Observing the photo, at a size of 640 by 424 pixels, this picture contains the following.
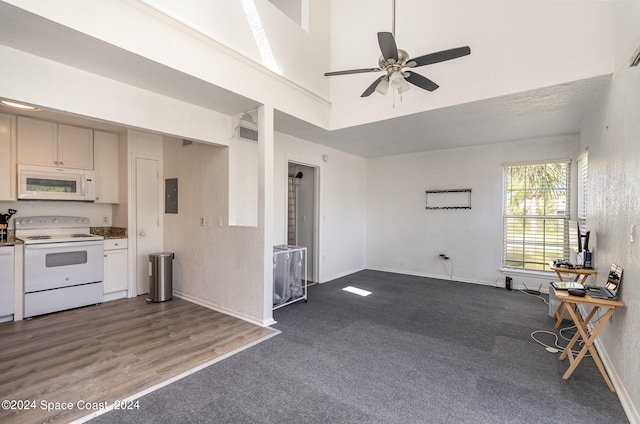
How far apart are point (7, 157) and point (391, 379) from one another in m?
5.20

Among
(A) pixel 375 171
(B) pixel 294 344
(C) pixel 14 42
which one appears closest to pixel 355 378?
(B) pixel 294 344

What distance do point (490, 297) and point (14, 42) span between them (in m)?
6.12

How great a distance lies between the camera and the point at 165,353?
2750mm

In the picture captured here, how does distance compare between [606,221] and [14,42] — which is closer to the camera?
[14,42]

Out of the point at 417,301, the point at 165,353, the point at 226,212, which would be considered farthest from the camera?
the point at 417,301

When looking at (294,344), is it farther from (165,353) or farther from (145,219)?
(145,219)

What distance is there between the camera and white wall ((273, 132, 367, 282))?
4.86 metres

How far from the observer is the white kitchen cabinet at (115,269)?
4.29m

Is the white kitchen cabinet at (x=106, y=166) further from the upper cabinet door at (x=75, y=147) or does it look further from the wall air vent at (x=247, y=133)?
the wall air vent at (x=247, y=133)

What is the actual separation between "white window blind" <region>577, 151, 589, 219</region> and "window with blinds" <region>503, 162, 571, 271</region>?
0.38 meters

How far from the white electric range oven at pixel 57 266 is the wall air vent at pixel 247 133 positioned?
2.47 m

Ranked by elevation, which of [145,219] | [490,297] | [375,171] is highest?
[375,171]

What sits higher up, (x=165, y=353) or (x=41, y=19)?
(x=41, y=19)

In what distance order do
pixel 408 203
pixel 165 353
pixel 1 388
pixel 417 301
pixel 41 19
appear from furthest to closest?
pixel 408 203 → pixel 417 301 → pixel 165 353 → pixel 1 388 → pixel 41 19
